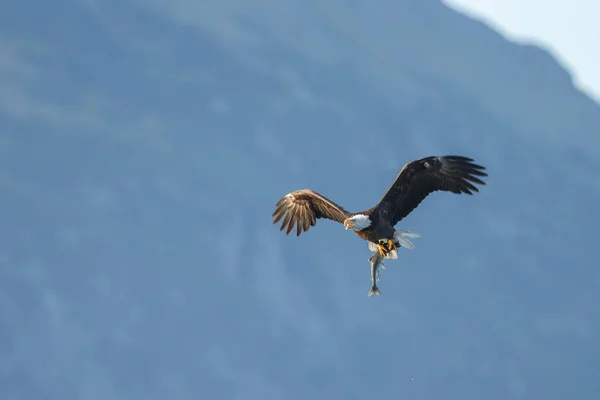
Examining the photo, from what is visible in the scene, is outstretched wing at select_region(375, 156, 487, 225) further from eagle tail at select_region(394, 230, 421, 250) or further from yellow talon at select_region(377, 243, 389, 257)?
yellow talon at select_region(377, 243, 389, 257)

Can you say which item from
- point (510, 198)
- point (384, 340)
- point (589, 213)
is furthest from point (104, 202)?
point (589, 213)

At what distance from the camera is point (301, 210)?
54.0ft

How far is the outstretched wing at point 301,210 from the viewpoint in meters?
16.1

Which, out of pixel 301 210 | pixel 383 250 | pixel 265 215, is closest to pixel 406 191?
pixel 383 250

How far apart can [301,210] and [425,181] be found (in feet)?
8.02

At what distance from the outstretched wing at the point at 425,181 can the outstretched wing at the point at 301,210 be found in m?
1.40

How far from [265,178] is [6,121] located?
27088 mm

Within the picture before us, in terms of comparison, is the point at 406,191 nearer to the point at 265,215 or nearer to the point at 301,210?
the point at 301,210

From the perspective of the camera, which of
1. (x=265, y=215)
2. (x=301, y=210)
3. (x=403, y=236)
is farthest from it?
(x=265, y=215)

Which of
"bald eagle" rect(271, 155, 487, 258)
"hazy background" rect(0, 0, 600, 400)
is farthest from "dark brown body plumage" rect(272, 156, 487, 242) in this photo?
"hazy background" rect(0, 0, 600, 400)

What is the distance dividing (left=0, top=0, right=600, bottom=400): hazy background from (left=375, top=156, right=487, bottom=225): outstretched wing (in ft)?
251

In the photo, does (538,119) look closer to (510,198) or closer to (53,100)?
(510,198)

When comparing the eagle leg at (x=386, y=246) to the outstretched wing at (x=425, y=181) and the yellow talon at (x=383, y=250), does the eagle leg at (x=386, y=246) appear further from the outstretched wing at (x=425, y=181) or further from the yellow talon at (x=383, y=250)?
the outstretched wing at (x=425, y=181)

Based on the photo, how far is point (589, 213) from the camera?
123062 millimetres
